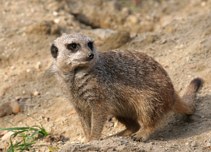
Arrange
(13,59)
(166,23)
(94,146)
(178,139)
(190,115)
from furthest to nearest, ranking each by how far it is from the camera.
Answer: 1. (166,23)
2. (13,59)
3. (190,115)
4. (178,139)
5. (94,146)

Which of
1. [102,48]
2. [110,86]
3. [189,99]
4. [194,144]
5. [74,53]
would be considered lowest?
[194,144]

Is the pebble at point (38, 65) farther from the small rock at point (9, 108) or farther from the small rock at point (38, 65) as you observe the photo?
the small rock at point (9, 108)

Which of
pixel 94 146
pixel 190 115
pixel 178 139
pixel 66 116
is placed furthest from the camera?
pixel 66 116

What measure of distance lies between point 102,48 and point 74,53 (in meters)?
1.62

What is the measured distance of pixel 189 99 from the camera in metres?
5.00

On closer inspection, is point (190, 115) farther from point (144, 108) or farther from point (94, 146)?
point (94, 146)

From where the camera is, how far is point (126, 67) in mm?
4699

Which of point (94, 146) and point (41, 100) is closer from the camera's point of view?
point (94, 146)

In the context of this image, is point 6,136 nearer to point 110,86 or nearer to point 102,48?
point 110,86

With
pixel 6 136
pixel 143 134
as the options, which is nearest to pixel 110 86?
pixel 143 134

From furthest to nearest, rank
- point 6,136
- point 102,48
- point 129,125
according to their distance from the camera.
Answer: point 102,48, point 6,136, point 129,125

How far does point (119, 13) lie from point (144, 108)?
2.65m

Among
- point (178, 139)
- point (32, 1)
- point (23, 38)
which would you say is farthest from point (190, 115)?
point (32, 1)

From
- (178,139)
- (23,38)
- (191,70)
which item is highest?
(23,38)
